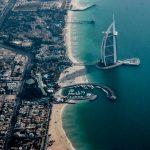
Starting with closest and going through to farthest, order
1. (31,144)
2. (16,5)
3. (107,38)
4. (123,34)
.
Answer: (31,144), (107,38), (123,34), (16,5)

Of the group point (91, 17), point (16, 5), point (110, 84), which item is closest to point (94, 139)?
point (110, 84)

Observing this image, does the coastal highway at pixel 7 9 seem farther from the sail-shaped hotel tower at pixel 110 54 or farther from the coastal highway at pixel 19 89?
the sail-shaped hotel tower at pixel 110 54

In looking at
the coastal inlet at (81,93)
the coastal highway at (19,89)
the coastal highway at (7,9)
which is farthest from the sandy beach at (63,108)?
the coastal highway at (7,9)

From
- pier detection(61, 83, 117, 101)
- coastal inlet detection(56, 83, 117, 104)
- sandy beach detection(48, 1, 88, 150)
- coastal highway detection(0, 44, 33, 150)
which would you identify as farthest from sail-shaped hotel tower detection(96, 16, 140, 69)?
coastal highway detection(0, 44, 33, 150)

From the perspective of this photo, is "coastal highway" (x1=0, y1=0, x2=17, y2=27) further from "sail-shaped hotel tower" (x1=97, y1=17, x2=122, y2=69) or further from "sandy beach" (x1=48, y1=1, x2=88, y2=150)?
"sail-shaped hotel tower" (x1=97, y1=17, x2=122, y2=69)

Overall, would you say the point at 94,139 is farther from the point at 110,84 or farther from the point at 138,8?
the point at 138,8

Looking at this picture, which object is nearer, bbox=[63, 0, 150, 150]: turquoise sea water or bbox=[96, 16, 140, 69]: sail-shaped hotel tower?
bbox=[63, 0, 150, 150]: turquoise sea water
